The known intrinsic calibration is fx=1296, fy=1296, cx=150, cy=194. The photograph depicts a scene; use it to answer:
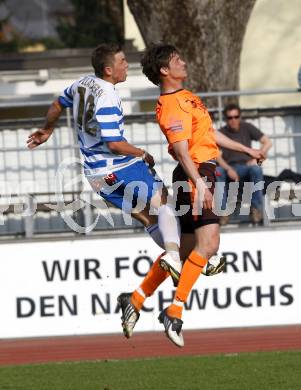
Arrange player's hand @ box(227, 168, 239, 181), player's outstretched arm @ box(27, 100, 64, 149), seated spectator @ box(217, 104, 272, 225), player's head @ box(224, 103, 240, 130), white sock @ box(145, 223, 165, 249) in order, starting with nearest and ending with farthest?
white sock @ box(145, 223, 165, 249), player's outstretched arm @ box(27, 100, 64, 149), player's hand @ box(227, 168, 239, 181), seated spectator @ box(217, 104, 272, 225), player's head @ box(224, 103, 240, 130)

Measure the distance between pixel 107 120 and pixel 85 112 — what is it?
22cm

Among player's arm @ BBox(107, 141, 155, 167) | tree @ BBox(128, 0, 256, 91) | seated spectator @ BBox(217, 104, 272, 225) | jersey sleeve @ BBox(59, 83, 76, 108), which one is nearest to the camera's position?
player's arm @ BBox(107, 141, 155, 167)

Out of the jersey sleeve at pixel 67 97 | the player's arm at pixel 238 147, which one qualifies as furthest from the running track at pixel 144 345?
the jersey sleeve at pixel 67 97

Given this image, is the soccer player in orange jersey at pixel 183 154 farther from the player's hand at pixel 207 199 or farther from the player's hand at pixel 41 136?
the player's hand at pixel 41 136

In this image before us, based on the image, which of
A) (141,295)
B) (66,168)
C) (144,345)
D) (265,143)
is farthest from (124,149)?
(66,168)

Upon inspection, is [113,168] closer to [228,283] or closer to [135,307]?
[135,307]

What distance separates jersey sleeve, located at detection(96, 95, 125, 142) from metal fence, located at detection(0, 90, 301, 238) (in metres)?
5.03

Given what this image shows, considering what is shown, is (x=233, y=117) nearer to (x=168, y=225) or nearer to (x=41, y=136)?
(x=41, y=136)

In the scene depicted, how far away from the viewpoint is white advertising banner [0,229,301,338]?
14.8 m

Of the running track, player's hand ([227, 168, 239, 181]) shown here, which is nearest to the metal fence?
player's hand ([227, 168, 239, 181])

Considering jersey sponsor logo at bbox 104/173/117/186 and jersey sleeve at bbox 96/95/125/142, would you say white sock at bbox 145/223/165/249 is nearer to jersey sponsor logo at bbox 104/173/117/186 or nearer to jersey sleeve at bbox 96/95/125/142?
jersey sponsor logo at bbox 104/173/117/186

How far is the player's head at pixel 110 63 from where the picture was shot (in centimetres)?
1002

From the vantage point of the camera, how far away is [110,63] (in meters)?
10.0

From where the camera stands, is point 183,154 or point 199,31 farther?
point 199,31
